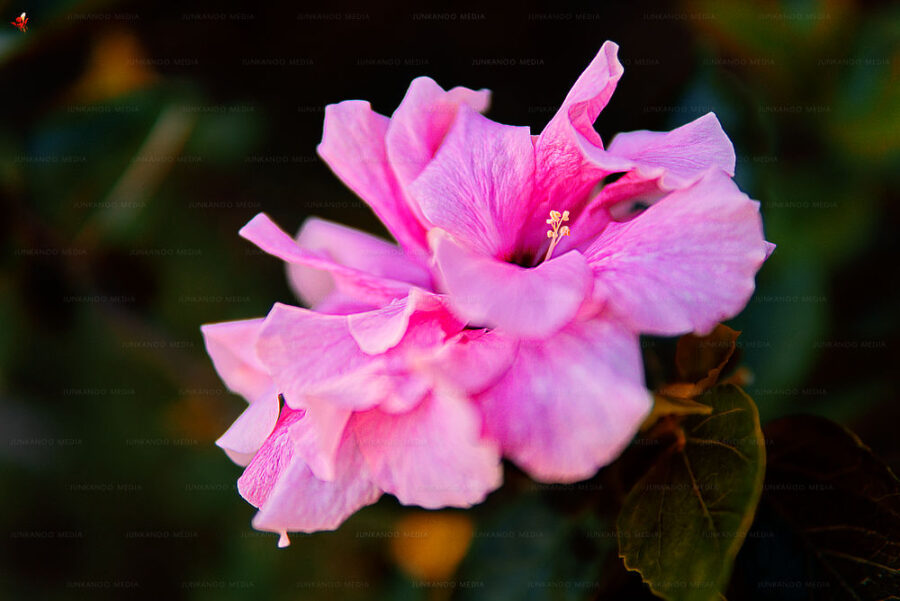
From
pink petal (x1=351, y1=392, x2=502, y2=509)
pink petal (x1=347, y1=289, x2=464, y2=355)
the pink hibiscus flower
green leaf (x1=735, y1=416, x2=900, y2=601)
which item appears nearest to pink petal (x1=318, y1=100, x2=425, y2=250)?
the pink hibiscus flower

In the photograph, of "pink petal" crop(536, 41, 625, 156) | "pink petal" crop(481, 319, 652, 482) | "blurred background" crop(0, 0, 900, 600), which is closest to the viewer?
"pink petal" crop(481, 319, 652, 482)

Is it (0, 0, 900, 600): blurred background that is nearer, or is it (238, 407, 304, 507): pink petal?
(238, 407, 304, 507): pink petal

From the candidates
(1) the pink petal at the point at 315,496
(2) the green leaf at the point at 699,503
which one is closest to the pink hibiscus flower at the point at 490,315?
(1) the pink petal at the point at 315,496

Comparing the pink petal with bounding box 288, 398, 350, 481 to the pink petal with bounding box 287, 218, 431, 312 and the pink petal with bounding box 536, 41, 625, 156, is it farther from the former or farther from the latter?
the pink petal with bounding box 536, 41, 625, 156

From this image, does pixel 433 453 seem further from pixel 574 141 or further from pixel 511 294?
pixel 574 141

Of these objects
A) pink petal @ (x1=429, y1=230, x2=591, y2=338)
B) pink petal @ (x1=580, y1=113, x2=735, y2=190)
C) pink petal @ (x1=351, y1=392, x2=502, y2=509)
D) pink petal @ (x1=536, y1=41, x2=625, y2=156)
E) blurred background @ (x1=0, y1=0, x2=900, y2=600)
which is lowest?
blurred background @ (x1=0, y1=0, x2=900, y2=600)

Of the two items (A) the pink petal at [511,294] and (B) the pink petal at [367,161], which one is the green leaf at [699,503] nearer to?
(A) the pink petal at [511,294]

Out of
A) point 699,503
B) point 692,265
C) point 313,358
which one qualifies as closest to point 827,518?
point 699,503
